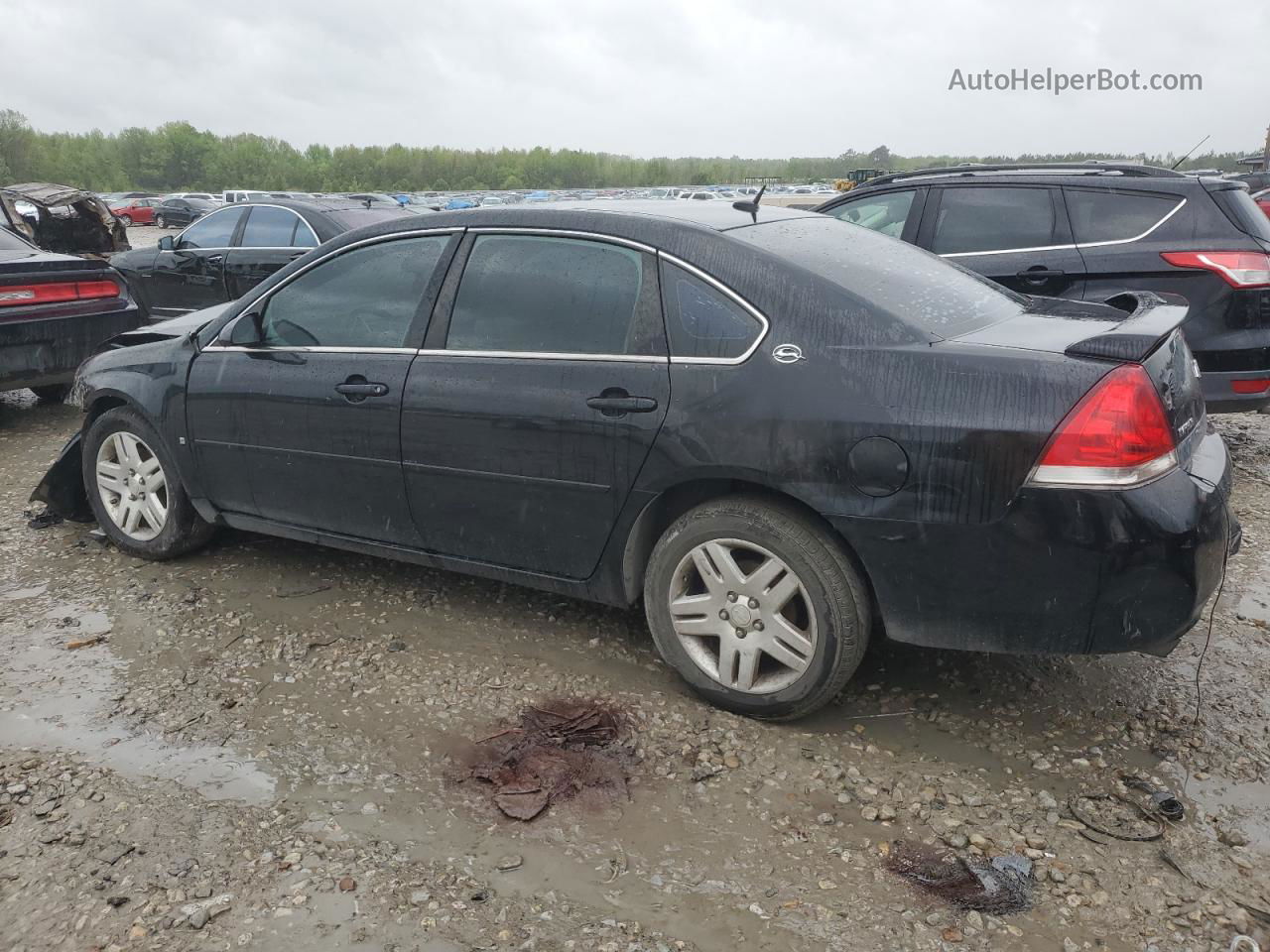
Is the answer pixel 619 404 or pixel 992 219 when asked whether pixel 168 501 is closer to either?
pixel 619 404

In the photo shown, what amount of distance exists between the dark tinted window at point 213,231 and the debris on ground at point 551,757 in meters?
7.84

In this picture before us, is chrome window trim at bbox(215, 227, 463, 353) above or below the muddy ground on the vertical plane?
above

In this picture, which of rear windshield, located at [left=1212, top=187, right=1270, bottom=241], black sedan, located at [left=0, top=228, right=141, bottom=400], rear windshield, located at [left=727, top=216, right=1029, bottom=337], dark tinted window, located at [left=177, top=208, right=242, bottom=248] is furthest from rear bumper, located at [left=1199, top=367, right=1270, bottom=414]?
dark tinted window, located at [left=177, top=208, right=242, bottom=248]

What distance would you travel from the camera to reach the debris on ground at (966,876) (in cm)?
242

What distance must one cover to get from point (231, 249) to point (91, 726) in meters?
7.14

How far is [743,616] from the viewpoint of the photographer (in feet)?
10.3

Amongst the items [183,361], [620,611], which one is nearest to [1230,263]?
[620,611]

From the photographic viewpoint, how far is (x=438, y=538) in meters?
3.72

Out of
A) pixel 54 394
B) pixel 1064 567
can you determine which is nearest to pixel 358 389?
pixel 1064 567

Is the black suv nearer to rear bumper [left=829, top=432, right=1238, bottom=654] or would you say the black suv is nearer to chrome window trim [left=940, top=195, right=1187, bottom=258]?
chrome window trim [left=940, top=195, right=1187, bottom=258]

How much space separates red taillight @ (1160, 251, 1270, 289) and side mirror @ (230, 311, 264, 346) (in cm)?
480

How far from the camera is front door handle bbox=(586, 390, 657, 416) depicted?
3168 millimetres

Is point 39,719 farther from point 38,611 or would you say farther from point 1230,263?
point 1230,263

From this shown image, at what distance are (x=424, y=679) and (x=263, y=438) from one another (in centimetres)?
126
